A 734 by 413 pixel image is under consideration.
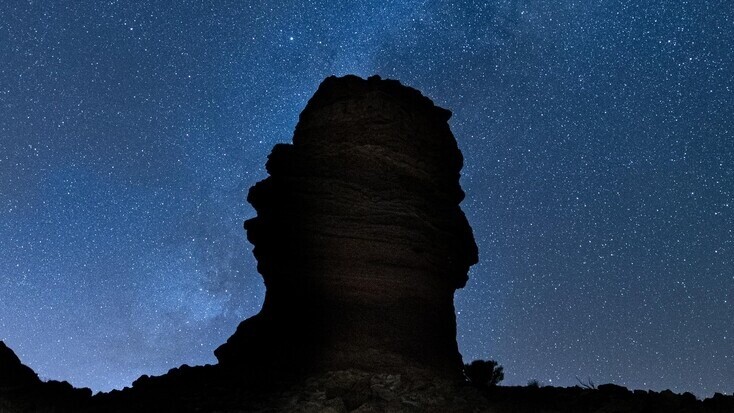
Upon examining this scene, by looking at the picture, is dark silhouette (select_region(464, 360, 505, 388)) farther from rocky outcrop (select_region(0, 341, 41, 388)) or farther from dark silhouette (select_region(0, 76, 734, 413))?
rocky outcrop (select_region(0, 341, 41, 388))

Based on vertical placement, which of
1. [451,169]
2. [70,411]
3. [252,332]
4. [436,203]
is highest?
[451,169]

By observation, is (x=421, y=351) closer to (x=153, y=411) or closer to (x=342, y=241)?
(x=342, y=241)

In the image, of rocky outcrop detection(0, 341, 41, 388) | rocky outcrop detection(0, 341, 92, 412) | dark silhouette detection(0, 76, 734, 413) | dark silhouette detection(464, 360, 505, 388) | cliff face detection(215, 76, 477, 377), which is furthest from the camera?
dark silhouette detection(464, 360, 505, 388)

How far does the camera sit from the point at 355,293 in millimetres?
14555

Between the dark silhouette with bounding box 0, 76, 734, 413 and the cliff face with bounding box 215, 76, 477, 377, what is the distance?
0.03 meters

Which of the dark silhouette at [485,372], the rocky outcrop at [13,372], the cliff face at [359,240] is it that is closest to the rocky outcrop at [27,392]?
the rocky outcrop at [13,372]

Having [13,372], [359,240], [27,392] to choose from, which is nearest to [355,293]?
[359,240]

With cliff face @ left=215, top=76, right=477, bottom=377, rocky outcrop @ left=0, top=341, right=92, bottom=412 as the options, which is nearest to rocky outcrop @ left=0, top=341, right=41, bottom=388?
rocky outcrop @ left=0, top=341, right=92, bottom=412

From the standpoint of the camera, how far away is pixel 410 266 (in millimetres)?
15062

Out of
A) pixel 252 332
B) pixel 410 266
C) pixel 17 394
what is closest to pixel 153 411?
pixel 17 394

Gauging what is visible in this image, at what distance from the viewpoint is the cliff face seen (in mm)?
14227

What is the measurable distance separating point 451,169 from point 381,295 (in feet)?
14.7

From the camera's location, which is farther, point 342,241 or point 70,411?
point 342,241

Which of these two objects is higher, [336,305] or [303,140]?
[303,140]
